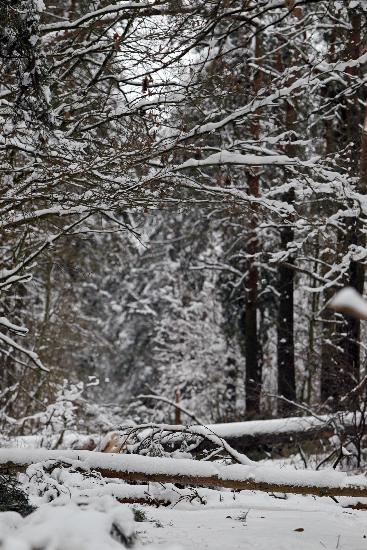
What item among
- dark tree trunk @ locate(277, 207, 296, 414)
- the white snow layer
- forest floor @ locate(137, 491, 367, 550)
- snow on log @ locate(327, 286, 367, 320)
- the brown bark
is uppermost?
dark tree trunk @ locate(277, 207, 296, 414)

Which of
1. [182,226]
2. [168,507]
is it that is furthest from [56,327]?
[168,507]

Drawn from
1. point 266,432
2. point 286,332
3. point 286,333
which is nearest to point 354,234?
point 266,432

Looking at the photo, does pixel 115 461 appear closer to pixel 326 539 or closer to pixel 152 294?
pixel 326 539

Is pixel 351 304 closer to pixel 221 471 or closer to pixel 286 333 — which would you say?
pixel 221 471

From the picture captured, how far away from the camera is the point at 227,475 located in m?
4.13

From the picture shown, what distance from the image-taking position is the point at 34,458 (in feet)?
14.8

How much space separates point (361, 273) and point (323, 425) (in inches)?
139

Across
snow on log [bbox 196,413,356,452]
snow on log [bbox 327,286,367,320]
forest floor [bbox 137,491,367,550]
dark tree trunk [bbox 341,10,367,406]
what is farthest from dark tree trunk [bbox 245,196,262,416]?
snow on log [bbox 327,286,367,320]

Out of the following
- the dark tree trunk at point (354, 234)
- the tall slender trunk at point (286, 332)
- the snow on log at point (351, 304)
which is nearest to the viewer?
the snow on log at point (351, 304)

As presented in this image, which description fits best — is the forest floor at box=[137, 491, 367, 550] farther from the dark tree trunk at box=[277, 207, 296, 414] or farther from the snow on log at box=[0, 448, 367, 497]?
the dark tree trunk at box=[277, 207, 296, 414]

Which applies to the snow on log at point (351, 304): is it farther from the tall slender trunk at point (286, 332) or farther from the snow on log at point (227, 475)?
the tall slender trunk at point (286, 332)

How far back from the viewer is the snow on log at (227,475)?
160 inches

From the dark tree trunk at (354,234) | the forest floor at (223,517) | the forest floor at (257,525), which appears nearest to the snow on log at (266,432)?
the dark tree trunk at (354,234)

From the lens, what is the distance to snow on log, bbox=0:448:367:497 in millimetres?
4066
